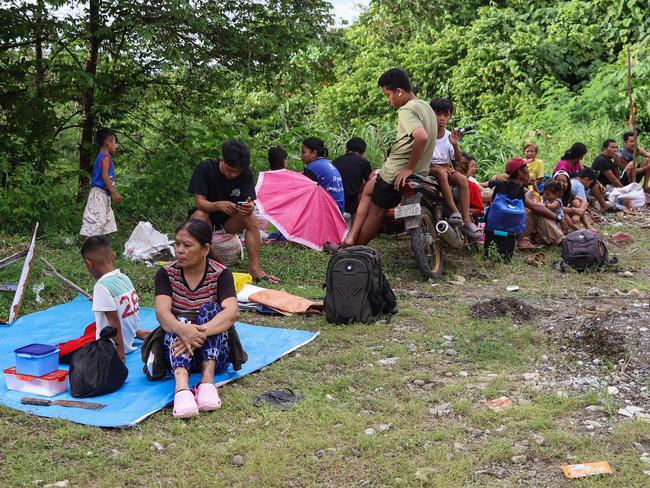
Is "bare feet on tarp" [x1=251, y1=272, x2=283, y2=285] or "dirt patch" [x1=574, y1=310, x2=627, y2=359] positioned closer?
"dirt patch" [x1=574, y1=310, x2=627, y2=359]

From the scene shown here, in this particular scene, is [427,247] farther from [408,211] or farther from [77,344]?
[77,344]

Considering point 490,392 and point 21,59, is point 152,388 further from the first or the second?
point 21,59

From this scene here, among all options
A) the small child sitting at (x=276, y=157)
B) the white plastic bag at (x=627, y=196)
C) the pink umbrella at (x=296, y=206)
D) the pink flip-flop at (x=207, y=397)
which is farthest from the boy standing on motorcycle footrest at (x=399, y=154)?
the white plastic bag at (x=627, y=196)

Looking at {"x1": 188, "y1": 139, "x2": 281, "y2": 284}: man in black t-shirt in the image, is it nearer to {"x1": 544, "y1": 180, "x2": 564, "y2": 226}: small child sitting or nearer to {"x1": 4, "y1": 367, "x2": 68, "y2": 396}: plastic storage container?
{"x1": 4, "y1": 367, "x2": 68, "y2": 396}: plastic storage container

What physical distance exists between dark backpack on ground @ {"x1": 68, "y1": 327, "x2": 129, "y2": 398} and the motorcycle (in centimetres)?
338

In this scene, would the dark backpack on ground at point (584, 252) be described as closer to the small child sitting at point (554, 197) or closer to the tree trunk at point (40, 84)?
the small child sitting at point (554, 197)

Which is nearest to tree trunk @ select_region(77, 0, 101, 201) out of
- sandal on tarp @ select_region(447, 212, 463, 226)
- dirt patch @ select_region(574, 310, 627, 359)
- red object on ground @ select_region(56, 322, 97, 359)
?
red object on ground @ select_region(56, 322, 97, 359)

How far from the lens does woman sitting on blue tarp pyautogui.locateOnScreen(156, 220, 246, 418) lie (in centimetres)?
456

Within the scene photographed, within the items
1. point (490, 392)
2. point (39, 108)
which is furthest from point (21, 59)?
point (490, 392)

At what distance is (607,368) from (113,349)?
10.0 feet

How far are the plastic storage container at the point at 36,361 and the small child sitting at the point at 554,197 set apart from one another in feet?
20.9

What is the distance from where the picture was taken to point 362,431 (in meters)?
4.06

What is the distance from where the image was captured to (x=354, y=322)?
19.9ft

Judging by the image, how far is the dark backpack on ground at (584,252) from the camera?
7.86m
